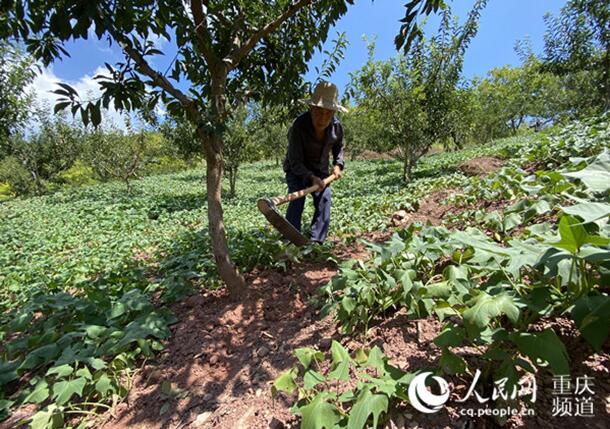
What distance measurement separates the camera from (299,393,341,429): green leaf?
3.49ft

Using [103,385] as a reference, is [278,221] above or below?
above

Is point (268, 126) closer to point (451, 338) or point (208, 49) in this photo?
point (208, 49)

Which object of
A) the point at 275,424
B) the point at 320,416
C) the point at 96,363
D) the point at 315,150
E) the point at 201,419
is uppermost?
the point at 315,150

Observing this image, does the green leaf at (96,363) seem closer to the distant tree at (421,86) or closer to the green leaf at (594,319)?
the green leaf at (594,319)

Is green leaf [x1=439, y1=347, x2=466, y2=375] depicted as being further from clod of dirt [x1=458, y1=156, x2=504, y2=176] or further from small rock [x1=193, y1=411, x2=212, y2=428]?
clod of dirt [x1=458, y1=156, x2=504, y2=176]

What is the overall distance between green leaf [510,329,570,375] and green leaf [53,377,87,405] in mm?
1999

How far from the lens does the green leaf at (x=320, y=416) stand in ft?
3.49

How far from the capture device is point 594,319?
3.04ft

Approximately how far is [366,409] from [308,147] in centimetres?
275

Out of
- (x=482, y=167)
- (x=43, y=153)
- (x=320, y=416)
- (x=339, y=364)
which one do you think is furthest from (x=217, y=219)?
(x=43, y=153)

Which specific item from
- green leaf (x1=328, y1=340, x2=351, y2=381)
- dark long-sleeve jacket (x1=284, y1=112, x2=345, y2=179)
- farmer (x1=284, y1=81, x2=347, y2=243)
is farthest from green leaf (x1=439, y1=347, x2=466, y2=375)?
dark long-sleeve jacket (x1=284, y1=112, x2=345, y2=179)

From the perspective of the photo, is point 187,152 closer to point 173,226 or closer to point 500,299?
point 173,226

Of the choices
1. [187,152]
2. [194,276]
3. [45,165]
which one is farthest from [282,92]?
[45,165]


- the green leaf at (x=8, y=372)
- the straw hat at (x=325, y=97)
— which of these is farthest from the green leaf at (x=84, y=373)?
the straw hat at (x=325, y=97)
